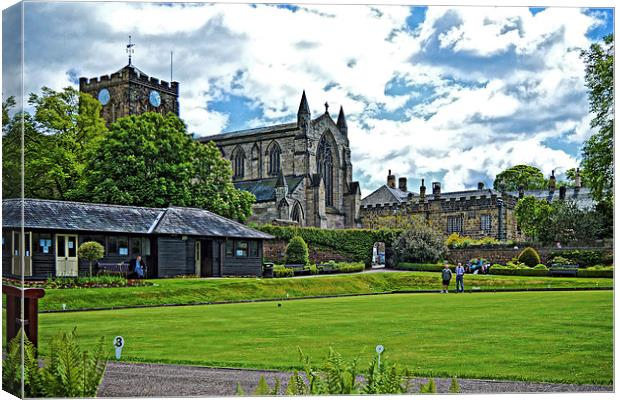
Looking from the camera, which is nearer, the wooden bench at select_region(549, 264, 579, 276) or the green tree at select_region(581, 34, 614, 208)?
the green tree at select_region(581, 34, 614, 208)

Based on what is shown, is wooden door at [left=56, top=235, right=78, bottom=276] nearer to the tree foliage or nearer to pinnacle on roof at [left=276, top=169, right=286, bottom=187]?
pinnacle on roof at [left=276, top=169, right=286, bottom=187]

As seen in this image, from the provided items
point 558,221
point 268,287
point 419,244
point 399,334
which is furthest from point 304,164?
point 399,334

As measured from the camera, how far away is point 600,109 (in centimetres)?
1592

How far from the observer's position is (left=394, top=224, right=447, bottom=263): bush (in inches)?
1070

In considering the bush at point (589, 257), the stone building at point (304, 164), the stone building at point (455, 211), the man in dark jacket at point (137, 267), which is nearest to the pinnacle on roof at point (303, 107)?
the stone building at point (304, 164)

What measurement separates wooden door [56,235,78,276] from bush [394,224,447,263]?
1299cm

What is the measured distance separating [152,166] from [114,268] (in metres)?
7.27

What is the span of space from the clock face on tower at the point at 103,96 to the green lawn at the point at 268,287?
4673 mm

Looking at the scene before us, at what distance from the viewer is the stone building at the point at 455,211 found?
2405 centimetres

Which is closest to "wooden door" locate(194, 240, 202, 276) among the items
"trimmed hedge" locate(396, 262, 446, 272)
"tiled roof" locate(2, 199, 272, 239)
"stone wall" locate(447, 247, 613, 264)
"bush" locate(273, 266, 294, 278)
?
"tiled roof" locate(2, 199, 272, 239)

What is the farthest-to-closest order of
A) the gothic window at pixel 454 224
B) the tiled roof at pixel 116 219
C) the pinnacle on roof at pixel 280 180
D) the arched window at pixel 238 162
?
1. the gothic window at pixel 454 224
2. the pinnacle on roof at pixel 280 180
3. the arched window at pixel 238 162
4. the tiled roof at pixel 116 219

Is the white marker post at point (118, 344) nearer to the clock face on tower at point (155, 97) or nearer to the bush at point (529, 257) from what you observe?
the clock face on tower at point (155, 97)

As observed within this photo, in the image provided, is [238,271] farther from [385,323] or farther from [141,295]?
[385,323]

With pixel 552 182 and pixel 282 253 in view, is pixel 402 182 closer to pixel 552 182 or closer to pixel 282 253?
pixel 552 182
